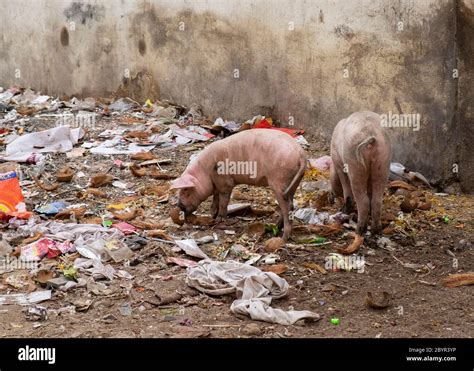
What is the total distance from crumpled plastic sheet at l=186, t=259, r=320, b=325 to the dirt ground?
53mm

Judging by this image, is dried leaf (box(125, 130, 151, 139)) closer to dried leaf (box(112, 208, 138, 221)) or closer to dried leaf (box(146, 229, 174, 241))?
dried leaf (box(112, 208, 138, 221))

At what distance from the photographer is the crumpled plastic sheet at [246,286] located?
5082mm

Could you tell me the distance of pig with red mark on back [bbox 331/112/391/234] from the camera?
20.4ft

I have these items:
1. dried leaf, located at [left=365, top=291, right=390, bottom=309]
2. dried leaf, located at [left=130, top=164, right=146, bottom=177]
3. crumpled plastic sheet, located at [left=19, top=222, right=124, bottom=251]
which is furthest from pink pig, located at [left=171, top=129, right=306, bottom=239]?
dried leaf, located at [left=130, top=164, right=146, bottom=177]

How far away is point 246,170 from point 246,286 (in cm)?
159

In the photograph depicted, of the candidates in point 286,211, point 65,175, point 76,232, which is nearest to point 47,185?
point 65,175

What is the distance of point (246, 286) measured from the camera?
5371 mm

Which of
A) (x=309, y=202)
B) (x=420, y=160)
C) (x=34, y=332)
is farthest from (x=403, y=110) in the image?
(x=34, y=332)

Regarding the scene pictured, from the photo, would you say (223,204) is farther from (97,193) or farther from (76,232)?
(97,193)

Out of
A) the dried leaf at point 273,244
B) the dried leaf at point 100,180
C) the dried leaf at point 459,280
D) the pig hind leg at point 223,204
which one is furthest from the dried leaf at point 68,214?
the dried leaf at point 459,280

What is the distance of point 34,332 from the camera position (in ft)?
16.4

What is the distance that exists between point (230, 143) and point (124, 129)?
3610 mm

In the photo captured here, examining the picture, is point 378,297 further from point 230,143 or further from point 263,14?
point 263,14

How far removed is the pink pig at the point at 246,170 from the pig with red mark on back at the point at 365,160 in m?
0.38
